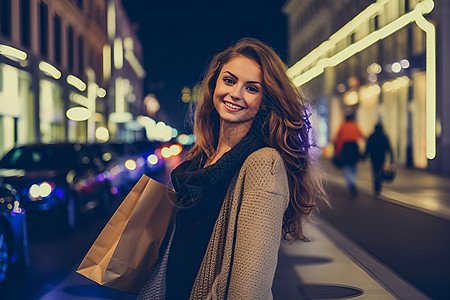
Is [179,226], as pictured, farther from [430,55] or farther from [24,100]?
[24,100]

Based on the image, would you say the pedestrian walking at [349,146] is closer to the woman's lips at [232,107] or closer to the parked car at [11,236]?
the parked car at [11,236]

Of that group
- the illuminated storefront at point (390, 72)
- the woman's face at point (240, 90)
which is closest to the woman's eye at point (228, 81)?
the woman's face at point (240, 90)

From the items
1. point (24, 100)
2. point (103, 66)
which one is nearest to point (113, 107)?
point (103, 66)

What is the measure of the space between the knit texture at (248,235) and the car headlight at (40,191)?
768cm

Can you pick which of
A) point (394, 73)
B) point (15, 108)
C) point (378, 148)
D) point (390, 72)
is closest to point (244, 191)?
point (378, 148)

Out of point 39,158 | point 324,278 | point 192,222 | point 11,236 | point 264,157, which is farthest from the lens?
point 39,158

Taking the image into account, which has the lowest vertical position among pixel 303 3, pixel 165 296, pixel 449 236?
pixel 449 236

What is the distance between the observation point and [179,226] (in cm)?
246

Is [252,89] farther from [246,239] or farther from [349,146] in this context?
[349,146]

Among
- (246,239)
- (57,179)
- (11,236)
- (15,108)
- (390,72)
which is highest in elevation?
(390,72)

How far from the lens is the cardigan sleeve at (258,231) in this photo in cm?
216

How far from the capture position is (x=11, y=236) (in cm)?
671

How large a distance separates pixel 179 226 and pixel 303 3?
212 feet

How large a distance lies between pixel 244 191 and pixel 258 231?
0.54 feet
